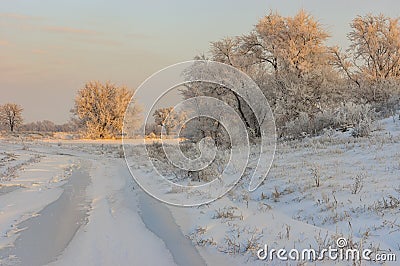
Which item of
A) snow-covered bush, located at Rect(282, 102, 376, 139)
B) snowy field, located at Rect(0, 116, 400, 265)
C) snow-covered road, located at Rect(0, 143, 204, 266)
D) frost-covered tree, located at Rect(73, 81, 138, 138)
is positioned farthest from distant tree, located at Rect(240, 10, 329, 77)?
frost-covered tree, located at Rect(73, 81, 138, 138)

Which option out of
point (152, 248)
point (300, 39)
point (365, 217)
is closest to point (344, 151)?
point (365, 217)

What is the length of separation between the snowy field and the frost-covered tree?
140ft

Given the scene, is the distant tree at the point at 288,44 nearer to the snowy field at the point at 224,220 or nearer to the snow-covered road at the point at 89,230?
the snowy field at the point at 224,220

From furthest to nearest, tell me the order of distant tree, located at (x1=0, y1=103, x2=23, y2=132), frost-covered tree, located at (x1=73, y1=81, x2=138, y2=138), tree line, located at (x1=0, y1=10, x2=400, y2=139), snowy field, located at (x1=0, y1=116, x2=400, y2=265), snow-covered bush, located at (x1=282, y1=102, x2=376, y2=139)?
distant tree, located at (x1=0, y1=103, x2=23, y2=132), frost-covered tree, located at (x1=73, y1=81, x2=138, y2=138), tree line, located at (x1=0, y1=10, x2=400, y2=139), snow-covered bush, located at (x1=282, y1=102, x2=376, y2=139), snowy field, located at (x1=0, y1=116, x2=400, y2=265)

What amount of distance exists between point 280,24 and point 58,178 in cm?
2062

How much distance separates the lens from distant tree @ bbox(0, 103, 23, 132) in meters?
77.8

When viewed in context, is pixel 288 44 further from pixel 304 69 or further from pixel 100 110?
pixel 100 110

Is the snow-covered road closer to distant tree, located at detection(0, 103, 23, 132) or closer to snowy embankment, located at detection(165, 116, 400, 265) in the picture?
snowy embankment, located at detection(165, 116, 400, 265)

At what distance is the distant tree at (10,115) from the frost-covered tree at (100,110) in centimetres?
3171

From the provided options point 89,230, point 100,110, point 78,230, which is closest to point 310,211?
point 89,230

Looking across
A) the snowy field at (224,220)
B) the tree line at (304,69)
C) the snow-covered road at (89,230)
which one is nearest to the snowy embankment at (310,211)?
the snowy field at (224,220)

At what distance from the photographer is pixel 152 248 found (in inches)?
213

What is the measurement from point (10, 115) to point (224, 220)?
8243cm

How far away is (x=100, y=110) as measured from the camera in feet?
173
